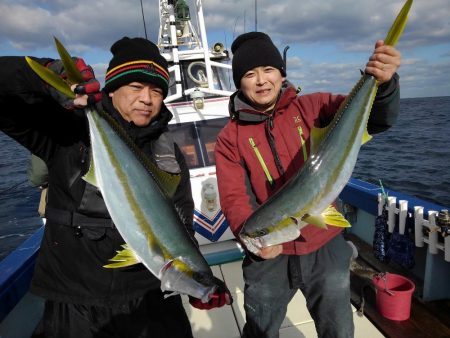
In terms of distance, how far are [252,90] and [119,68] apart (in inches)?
39.6

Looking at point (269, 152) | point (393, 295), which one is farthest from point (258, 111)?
point (393, 295)

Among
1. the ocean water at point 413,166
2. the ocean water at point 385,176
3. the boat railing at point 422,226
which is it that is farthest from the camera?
the ocean water at point 413,166

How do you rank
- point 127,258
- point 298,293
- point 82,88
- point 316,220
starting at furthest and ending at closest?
point 298,293 < point 316,220 < point 127,258 < point 82,88

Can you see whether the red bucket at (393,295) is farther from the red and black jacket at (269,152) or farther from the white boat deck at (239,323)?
the red and black jacket at (269,152)

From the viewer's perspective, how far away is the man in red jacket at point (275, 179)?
106 inches

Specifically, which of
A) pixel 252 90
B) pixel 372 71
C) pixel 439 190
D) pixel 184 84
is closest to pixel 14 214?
pixel 184 84

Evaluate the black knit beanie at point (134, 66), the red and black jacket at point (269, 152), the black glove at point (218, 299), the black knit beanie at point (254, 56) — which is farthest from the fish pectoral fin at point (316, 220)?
the black knit beanie at point (134, 66)

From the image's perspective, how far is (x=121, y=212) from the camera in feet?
6.17

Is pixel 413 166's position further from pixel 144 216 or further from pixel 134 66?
pixel 144 216

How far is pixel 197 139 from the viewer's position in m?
6.88

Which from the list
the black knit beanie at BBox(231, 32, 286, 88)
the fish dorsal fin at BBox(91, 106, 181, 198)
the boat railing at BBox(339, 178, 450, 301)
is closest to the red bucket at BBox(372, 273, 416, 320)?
the boat railing at BBox(339, 178, 450, 301)

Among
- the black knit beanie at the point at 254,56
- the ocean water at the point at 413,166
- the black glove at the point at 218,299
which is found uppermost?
the black knit beanie at the point at 254,56

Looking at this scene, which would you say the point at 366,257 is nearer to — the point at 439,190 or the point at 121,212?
the point at 121,212

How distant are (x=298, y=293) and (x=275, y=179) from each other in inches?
106
